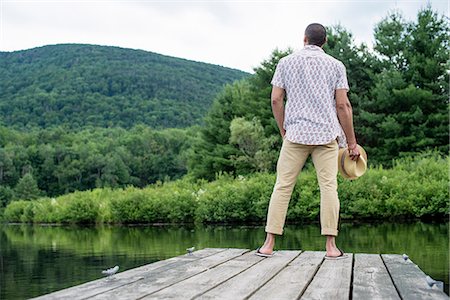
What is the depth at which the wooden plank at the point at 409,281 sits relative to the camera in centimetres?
A: 299

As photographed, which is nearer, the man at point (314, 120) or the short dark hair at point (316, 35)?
the man at point (314, 120)

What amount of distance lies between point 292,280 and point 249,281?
241 mm

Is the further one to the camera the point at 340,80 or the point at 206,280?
the point at 340,80

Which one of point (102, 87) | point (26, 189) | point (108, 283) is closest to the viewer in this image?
point (108, 283)

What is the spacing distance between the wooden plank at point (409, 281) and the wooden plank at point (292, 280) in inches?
18.5

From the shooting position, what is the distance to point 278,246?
9.62 m

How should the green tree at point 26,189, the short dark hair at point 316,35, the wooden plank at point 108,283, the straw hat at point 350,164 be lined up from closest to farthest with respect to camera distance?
the wooden plank at point 108,283 → the short dark hair at point 316,35 → the straw hat at point 350,164 → the green tree at point 26,189

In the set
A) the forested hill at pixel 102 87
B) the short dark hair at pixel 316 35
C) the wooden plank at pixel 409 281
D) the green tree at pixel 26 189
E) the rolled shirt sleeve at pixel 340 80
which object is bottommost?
the green tree at pixel 26 189

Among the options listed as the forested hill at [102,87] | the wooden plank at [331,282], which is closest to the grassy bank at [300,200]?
the wooden plank at [331,282]

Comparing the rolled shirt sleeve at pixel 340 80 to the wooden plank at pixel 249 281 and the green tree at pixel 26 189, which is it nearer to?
the wooden plank at pixel 249 281

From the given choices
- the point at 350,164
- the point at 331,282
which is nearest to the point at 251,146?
the point at 350,164

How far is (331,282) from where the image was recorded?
3328mm

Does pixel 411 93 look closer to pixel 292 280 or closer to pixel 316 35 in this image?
pixel 316 35

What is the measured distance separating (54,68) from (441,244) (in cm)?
7996
